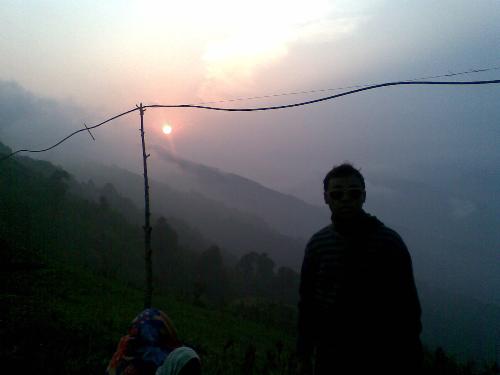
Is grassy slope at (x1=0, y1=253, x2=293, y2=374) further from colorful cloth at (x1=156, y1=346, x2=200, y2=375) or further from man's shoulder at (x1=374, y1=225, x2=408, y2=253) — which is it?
man's shoulder at (x1=374, y1=225, x2=408, y2=253)

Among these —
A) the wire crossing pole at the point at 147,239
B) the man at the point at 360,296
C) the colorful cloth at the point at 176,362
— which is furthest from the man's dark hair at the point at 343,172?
the wire crossing pole at the point at 147,239

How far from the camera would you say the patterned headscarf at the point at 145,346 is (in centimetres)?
259

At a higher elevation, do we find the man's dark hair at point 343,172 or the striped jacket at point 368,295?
the man's dark hair at point 343,172

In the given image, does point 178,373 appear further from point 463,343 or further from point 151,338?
point 463,343

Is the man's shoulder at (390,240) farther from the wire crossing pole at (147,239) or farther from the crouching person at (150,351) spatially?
the wire crossing pole at (147,239)

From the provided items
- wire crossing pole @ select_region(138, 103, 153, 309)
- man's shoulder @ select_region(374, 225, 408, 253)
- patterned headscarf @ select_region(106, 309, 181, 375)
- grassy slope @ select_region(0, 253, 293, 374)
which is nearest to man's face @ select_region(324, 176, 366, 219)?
man's shoulder @ select_region(374, 225, 408, 253)

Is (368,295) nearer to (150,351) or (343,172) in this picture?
(343,172)

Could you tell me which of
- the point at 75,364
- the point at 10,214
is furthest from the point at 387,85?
the point at 10,214

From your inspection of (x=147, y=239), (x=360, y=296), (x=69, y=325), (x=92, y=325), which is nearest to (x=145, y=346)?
(x=360, y=296)

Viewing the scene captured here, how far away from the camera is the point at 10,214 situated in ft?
144

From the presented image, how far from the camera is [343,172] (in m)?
2.27

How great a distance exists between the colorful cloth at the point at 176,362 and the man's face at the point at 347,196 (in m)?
1.30

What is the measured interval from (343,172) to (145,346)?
1887 mm

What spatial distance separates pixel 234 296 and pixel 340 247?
6293cm
